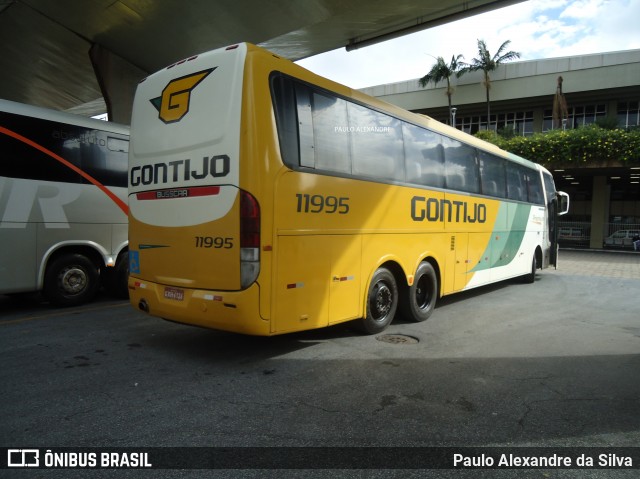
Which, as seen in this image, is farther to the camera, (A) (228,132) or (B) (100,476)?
(A) (228,132)

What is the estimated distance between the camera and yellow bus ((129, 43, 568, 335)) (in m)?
4.64

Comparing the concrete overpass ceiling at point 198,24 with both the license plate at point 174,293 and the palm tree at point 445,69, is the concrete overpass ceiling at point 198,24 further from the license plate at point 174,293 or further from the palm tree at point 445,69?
the palm tree at point 445,69

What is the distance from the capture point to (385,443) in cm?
329

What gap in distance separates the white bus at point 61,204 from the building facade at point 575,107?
85.5 ft

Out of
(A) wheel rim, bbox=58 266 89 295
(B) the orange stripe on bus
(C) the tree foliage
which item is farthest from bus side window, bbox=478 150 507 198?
(C) the tree foliage

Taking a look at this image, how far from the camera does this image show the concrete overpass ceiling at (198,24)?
12109 mm

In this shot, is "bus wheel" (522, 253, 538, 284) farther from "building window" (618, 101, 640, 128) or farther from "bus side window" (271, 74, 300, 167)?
"building window" (618, 101, 640, 128)

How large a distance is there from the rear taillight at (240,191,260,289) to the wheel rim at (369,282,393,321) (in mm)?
2304

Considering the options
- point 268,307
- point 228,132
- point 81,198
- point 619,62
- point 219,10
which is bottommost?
point 268,307

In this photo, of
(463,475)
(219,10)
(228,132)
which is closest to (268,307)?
(228,132)

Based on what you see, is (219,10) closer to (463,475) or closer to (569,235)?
(463,475)

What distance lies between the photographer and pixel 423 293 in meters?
7.70

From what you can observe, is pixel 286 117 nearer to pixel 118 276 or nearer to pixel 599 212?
pixel 118 276

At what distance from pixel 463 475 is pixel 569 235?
3348cm
